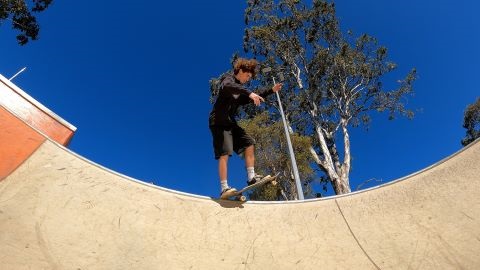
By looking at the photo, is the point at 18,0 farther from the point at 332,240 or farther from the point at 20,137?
the point at 332,240

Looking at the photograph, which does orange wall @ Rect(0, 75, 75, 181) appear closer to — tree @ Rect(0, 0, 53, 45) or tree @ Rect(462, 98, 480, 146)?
tree @ Rect(0, 0, 53, 45)

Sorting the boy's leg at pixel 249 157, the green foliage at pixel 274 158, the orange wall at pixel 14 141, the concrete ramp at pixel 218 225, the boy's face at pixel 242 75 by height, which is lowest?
the concrete ramp at pixel 218 225

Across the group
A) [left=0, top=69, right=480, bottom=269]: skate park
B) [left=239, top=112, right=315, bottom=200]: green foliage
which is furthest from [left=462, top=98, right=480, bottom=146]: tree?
[left=0, top=69, right=480, bottom=269]: skate park

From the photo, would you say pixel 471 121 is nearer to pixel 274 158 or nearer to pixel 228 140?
pixel 274 158

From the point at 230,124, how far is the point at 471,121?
88.9ft

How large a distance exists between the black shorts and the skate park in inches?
21.0

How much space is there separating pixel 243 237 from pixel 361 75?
18.8 m

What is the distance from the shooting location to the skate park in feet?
8.80

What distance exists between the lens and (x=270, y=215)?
3.51m

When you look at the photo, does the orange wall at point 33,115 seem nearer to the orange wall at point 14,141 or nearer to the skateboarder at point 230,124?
the orange wall at point 14,141

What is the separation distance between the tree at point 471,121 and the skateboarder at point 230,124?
26.1m

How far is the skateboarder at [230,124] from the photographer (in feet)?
11.8

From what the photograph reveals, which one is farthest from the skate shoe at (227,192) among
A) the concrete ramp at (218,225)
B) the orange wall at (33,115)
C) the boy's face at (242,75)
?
the orange wall at (33,115)

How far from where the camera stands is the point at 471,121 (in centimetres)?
2517
